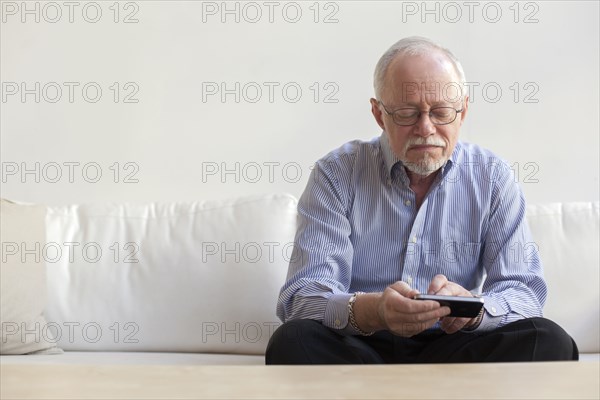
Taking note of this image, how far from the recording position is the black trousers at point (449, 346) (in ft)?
6.95

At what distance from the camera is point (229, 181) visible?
3064mm

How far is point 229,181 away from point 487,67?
93 centimetres

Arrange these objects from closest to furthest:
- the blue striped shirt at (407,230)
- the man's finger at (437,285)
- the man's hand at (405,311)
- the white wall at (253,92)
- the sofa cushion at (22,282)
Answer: the man's hand at (405,311)
the man's finger at (437,285)
the blue striped shirt at (407,230)
the sofa cushion at (22,282)
the white wall at (253,92)

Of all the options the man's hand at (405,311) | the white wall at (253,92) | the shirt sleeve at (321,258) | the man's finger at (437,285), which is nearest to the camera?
the man's hand at (405,311)

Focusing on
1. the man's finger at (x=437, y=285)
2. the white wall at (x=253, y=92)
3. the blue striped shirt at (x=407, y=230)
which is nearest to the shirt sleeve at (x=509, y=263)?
the blue striped shirt at (x=407, y=230)

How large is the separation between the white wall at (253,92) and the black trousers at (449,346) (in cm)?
92

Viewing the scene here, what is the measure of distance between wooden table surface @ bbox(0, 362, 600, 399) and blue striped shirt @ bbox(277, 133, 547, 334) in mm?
871

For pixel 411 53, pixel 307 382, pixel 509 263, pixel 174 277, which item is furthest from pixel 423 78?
pixel 307 382

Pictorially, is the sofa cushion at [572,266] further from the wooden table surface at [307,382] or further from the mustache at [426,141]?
the wooden table surface at [307,382]

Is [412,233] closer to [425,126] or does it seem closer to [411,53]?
[425,126]

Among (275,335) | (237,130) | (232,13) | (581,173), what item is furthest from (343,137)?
(275,335)

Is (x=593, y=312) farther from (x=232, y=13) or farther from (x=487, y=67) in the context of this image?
(x=232, y=13)

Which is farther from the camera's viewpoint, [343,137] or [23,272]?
[343,137]

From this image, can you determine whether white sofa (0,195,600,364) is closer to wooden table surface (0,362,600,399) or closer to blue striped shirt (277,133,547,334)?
blue striped shirt (277,133,547,334)
